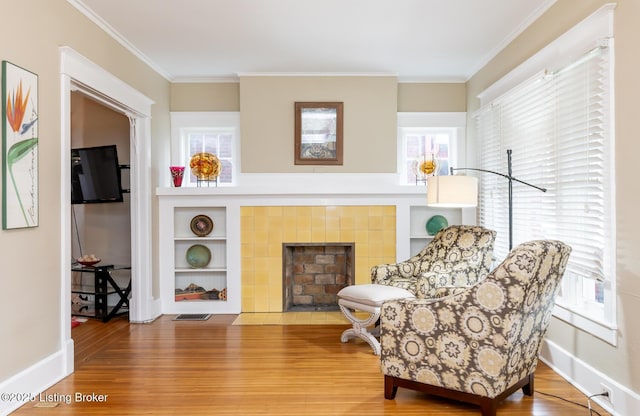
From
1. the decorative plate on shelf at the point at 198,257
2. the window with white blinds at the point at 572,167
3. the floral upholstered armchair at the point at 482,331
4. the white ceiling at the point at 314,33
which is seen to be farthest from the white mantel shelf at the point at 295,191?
the floral upholstered armchair at the point at 482,331

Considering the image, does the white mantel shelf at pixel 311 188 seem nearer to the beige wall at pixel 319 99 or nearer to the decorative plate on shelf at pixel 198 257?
the beige wall at pixel 319 99

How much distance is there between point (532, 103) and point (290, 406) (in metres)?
2.81

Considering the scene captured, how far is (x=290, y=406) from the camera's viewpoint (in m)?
2.60

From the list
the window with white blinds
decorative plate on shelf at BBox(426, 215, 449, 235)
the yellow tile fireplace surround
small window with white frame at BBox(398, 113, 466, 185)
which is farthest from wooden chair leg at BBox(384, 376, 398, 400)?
small window with white frame at BBox(398, 113, 466, 185)

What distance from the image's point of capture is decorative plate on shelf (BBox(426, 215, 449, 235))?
5020mm

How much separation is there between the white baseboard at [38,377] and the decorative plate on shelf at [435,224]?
3.61 m

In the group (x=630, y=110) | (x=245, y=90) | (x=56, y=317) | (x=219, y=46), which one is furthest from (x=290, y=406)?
(x=245, y=90)

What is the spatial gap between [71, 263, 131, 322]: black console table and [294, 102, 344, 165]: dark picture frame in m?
2.22

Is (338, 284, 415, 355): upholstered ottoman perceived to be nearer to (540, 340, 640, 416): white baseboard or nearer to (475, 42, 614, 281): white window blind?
(540, 340, 640, 416): white baseboard

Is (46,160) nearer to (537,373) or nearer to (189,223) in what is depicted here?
(189,223)

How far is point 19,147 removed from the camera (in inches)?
103

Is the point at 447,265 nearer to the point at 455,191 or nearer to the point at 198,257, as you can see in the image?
the point at 455,191

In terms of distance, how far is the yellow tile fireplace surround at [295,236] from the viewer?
4895 millimetres

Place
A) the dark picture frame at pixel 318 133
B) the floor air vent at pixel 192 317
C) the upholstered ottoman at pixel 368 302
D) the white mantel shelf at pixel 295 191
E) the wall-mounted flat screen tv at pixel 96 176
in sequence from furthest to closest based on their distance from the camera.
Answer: the dark picture frame at pixel 318 133
the white mantel shelf at pixel 295 191
the floor air vent at pixel 192 317
the wall-mounted flat screen tv at pixel 96 176
the upholstered ottoman at pixel 368 302
